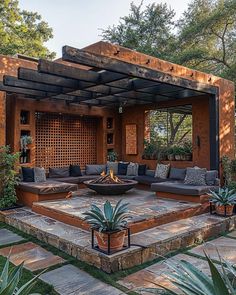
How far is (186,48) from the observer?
13.2 m

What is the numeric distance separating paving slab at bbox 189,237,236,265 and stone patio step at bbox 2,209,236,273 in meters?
0.20

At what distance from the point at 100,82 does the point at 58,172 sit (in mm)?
4345

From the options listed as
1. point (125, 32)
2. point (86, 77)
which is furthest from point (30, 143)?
point (125, 32)

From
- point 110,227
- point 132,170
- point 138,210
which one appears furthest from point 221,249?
point 132,170

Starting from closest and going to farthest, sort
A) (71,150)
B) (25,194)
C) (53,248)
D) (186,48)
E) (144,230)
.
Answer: (53,248) < (144,230) < (25,194) < (71,150) < (186,48)

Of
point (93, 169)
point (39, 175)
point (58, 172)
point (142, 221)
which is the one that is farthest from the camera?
point (93, 169)

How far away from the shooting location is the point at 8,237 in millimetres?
5348

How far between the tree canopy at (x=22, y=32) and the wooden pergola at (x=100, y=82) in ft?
28.6

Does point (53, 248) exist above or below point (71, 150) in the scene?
below

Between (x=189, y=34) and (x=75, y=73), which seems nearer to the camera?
(x=75, y=73)

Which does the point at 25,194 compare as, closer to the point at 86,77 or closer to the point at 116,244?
the point at 86,77

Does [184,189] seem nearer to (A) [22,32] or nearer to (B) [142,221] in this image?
(B) [142,221]

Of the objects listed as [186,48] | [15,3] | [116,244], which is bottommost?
[116,244]

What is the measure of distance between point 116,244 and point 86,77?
11.9ft
